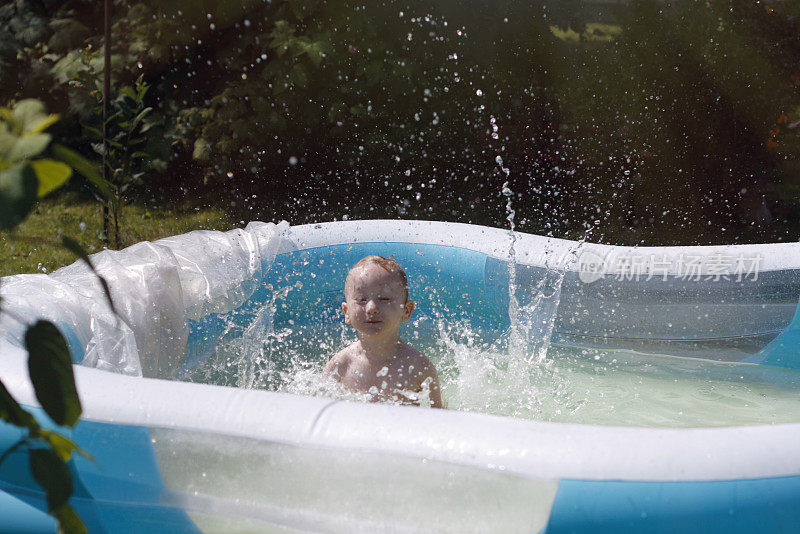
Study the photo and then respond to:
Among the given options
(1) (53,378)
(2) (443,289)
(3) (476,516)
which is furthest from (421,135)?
(1) (53,378)

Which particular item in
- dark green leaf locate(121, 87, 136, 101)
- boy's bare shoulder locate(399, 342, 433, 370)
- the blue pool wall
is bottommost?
boy's bare shoulder locate(399, 342, 433, 370)

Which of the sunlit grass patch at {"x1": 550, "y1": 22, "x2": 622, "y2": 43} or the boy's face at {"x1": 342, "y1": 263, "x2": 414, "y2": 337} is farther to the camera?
the sunlit grass patch at {"x1": 550, "y1": 22, "x2": 622, "y2": 43}

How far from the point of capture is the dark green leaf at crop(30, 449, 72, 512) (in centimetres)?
62

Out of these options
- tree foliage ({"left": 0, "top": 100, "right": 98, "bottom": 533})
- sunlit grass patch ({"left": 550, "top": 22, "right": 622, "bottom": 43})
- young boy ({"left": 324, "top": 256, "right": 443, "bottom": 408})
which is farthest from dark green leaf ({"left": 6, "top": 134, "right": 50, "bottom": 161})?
sunlit grass patch ({"left": 550, "top": 22, "right": 622, "bottom": 43})

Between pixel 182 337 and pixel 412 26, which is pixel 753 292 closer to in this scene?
pixel 182 337

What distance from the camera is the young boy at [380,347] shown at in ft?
8.29

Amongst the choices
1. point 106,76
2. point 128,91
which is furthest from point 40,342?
point 128,91

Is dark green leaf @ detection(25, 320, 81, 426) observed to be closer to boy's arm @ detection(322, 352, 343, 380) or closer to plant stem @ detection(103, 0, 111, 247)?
boy's arm @ detection(322, 352, 343, 380)

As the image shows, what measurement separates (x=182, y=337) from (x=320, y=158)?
3377 mm

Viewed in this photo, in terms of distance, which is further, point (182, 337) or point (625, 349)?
point (625, 349)

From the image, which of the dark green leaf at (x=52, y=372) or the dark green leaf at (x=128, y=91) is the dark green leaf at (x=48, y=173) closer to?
the dark green leaf at (x=52, y=372)

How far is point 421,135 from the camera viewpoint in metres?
5.84

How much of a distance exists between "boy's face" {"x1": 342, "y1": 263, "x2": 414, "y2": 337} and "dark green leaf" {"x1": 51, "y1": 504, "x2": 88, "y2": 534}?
1.85m

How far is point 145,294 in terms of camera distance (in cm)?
256
